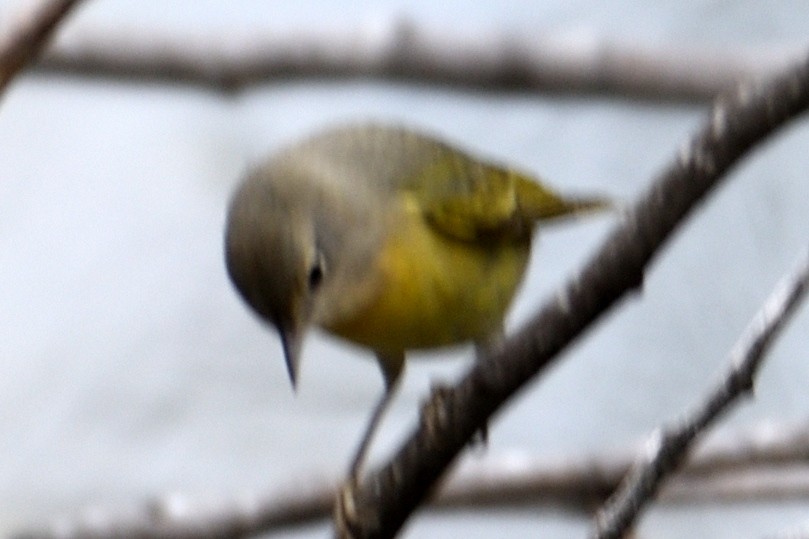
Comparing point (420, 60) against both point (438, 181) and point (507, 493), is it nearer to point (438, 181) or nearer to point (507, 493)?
point (438, 181)

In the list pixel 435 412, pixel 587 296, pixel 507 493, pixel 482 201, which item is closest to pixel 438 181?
pixel 482 201

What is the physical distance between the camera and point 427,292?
152cm

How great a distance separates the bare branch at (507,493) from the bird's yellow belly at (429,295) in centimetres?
30

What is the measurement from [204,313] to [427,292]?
1.81 meters

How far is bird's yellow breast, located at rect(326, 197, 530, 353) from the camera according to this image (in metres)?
1.51

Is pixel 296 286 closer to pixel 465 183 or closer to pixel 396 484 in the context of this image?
pixel 396 484

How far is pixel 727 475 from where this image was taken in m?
1.93

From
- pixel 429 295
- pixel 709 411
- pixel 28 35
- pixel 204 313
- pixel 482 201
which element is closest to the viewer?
pixel 709 411

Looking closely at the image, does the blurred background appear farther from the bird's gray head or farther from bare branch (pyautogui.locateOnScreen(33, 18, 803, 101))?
the bird's gray head

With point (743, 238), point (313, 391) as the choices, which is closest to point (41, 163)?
point (313, 391)

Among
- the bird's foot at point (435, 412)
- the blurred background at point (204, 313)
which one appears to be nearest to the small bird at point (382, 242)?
the bird's foot at point (435, 412)

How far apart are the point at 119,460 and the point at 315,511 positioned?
1.55 meters

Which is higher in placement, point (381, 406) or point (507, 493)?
point (381, 406)

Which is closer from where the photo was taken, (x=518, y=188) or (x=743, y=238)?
(x=518, y=188)
